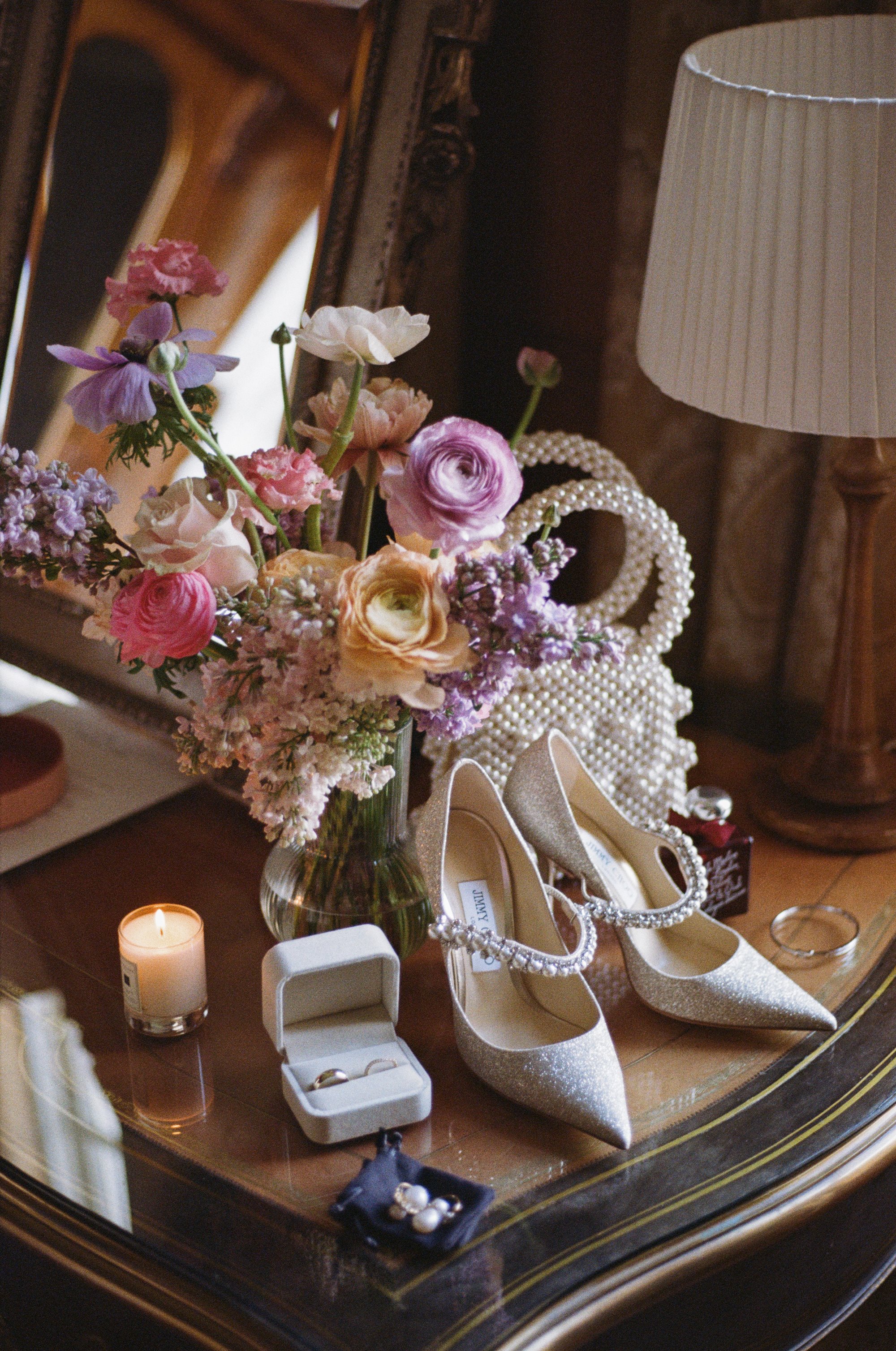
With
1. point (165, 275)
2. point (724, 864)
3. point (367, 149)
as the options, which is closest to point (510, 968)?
point (724, 864)

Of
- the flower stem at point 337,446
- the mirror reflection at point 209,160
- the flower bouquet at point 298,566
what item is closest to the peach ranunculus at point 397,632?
the flower bouquet at point 298,566

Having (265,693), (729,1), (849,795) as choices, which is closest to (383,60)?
(729,1)

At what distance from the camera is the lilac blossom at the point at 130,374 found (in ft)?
2.39

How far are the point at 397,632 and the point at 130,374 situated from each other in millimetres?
225

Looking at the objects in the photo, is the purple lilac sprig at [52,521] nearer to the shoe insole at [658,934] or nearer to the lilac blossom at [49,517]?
the lilac blossom at [49,517]

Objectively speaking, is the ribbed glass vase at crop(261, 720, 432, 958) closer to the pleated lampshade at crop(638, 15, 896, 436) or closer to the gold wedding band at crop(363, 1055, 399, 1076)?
the gold wedding band at crop(363, 1055, 399, 1076)

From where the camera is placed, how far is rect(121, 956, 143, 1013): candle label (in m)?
0.88

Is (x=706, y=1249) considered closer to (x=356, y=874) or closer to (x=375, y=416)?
(x=356, y=874)

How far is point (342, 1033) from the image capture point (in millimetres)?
874

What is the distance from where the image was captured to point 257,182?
3.69ft

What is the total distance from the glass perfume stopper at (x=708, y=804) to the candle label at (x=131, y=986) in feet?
1.56

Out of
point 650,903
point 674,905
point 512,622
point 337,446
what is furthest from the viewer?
point 650,903

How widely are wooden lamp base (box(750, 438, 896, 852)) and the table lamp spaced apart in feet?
0.05

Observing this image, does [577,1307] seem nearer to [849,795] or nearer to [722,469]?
[849,795]
